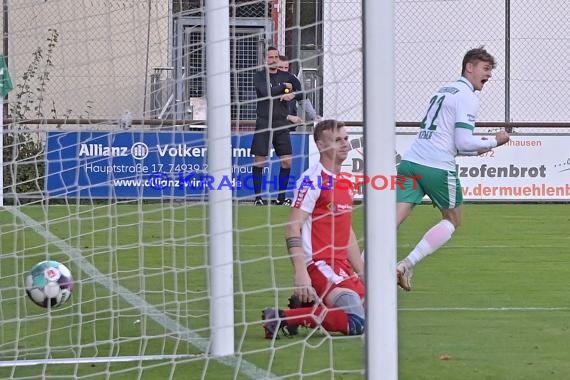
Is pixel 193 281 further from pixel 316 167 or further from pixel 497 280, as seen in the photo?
pixel 497 280

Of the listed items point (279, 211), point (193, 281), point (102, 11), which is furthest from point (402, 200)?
point (102, 11)

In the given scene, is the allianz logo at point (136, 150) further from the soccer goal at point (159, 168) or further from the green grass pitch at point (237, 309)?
the green grass pitch at point (237, 309)

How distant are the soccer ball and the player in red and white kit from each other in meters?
1.10

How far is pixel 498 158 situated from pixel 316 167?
10552mm

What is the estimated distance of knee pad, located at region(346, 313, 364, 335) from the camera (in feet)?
22.1

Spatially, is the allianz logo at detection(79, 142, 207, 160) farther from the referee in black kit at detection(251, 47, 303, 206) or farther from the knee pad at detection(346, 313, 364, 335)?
the knee pad at detection(346, 313, 364, 335)

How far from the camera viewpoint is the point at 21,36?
6.67 meters

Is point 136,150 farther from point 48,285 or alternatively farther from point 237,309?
point 48,285

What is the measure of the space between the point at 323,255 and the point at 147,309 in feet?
3.85

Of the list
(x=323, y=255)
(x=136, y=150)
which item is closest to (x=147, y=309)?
(x=136, y=150)

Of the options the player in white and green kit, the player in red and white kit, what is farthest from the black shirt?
the player in white and green kit

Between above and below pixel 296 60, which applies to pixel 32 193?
below

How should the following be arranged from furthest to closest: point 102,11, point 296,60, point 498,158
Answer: point 498,158
point 102,11
point 296,60

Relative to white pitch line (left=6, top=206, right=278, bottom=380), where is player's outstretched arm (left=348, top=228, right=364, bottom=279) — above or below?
above
